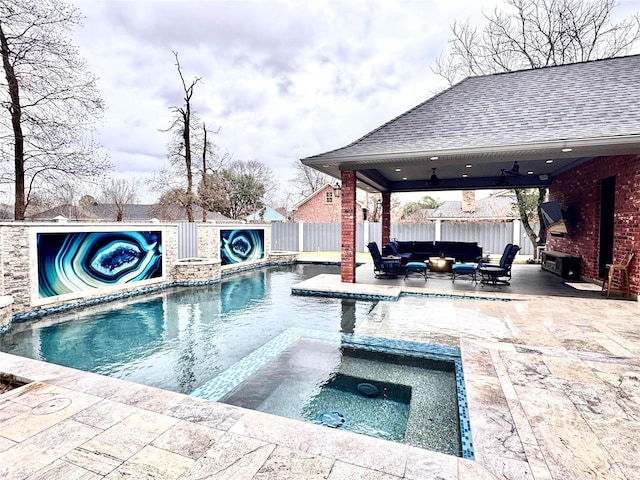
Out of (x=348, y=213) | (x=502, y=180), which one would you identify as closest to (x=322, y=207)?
(x=502, y=180)

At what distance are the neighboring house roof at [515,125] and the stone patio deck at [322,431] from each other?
375 centimetres

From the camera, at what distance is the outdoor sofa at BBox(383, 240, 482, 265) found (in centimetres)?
1029

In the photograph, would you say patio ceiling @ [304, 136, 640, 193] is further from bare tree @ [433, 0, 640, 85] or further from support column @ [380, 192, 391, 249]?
bare tree @ [433, 0, 640, 85]

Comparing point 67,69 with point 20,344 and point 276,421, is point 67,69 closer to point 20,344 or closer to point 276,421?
point 20,344

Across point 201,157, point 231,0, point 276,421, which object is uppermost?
point 231,0

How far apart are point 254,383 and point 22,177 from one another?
8.83 m

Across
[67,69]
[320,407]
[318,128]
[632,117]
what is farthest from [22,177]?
[318,128]

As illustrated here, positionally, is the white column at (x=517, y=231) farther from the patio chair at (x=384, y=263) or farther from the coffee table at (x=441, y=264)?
the patio chair at (x=384, y=263)

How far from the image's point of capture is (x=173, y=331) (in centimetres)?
546

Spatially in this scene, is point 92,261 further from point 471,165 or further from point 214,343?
point 471,165

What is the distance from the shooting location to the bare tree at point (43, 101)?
305 inches

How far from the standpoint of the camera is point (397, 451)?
2123mm

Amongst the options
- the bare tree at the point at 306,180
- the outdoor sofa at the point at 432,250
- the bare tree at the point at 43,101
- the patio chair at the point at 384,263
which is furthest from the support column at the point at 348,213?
the bare tree at the point at 306,180

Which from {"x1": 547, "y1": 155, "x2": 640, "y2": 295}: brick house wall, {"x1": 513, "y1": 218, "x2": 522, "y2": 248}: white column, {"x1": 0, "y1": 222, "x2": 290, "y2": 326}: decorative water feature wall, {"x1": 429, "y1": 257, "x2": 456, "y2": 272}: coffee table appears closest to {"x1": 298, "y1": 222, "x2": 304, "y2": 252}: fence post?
{"x1": 0, "y1": 222, "x2": 290, "y2": 326}: decorative water feature wall
